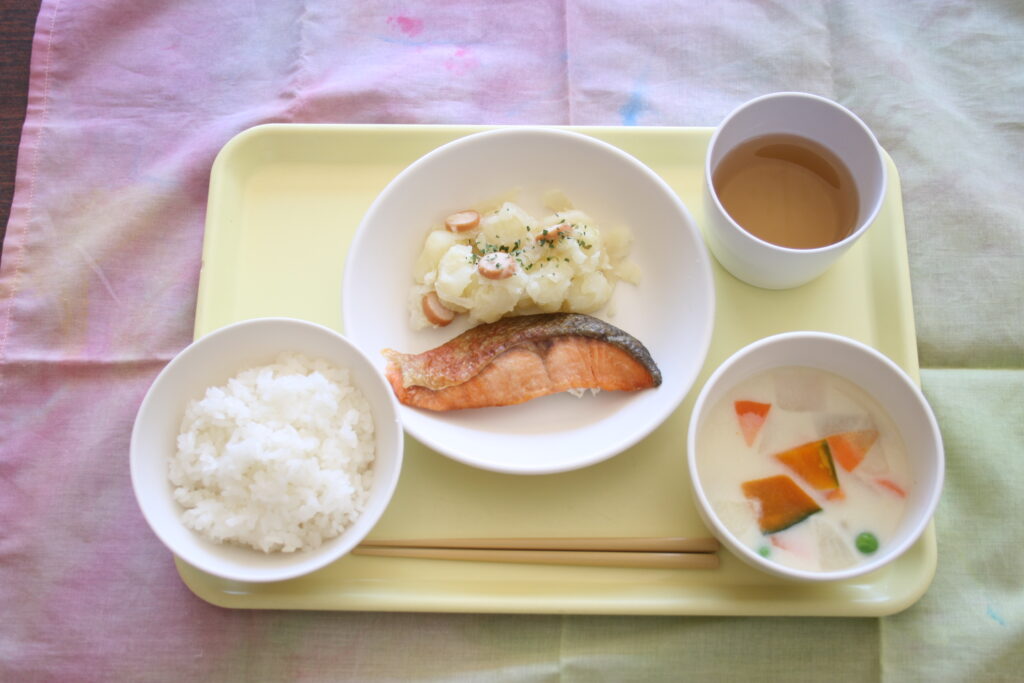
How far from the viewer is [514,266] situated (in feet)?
6.17

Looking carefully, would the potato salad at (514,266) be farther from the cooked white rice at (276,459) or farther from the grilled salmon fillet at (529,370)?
the cooked white rice at (276,459)

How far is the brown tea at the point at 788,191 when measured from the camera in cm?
193

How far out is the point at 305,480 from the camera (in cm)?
164

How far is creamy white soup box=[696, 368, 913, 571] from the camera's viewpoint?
1.70m

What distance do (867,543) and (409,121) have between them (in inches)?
63.6

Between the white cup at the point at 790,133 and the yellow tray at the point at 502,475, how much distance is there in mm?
107

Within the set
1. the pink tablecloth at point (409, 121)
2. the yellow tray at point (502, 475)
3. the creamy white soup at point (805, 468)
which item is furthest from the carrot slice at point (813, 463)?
the pink tablecloth at point (409, 121)

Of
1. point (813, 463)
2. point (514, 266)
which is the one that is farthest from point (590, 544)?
point (514, 266)

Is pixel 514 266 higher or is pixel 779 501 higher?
pixel 514 266

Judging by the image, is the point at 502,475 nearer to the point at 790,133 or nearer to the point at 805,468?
the point at 805,468

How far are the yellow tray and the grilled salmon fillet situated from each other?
0.14 metres

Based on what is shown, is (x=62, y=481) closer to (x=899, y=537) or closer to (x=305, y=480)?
(x=305, y=480)

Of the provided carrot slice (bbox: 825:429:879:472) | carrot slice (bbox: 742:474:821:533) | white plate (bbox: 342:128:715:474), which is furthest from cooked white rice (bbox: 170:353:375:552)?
carrot slice (bbox: 825:429:879:472)

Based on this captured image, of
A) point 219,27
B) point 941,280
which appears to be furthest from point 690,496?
point 219,27
